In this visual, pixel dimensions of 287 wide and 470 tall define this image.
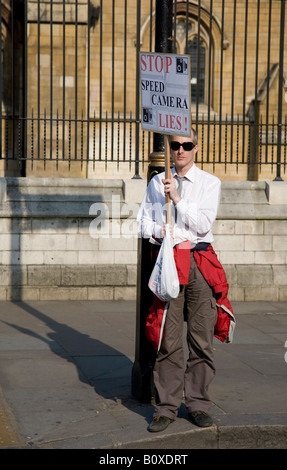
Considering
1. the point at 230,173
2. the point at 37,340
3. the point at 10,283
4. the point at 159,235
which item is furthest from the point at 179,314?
the point at 230,173

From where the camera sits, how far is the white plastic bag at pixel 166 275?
4.60 metres

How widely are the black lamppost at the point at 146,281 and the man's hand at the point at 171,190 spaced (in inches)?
29.1

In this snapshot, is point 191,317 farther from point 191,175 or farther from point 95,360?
point 95,360

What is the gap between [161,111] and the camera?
16.6ft

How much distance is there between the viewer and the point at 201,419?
4684 millimetres

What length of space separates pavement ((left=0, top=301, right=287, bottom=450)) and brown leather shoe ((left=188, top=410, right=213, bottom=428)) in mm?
38

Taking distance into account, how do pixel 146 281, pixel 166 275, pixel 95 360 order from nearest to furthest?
pixel 166 275 < pixel 146 281 < pixel 95 360

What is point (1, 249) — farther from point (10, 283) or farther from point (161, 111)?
point (161, 111)

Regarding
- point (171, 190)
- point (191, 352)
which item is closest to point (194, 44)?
point (171, 190)

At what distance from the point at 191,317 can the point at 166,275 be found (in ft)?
1.26

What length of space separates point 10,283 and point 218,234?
274 centimetres

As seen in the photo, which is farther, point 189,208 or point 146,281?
point 146,281

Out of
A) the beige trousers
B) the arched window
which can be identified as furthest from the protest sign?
the arched window
